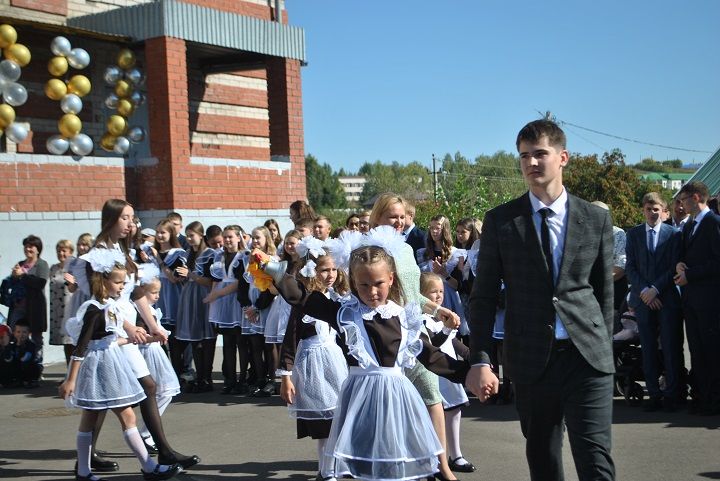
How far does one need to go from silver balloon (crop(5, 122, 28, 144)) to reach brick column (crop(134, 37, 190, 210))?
2254 millimetres

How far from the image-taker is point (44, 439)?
8453 millimetres

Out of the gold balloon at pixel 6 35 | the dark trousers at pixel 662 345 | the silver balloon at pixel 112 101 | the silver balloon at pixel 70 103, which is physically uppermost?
the gold balloon at pixel 6 35

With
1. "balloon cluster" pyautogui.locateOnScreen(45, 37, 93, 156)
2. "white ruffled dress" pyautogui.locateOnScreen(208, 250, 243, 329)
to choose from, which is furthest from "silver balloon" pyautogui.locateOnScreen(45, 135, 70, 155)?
"white ruffled dress" pyautogui.locateOnScreen(208, 250, 243, 329)

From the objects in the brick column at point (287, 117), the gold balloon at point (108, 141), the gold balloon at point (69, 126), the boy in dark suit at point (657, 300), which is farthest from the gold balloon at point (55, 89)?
the boy in dark suit at point (657, 300)

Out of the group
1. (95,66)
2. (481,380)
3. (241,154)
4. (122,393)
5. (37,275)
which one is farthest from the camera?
(241,154)

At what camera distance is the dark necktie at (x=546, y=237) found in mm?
4277

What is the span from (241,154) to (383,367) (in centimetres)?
1461

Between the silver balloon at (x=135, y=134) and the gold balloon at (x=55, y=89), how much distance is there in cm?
136

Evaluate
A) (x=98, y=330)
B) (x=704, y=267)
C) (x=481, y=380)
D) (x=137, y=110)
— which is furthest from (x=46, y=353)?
(x=481, y=380)

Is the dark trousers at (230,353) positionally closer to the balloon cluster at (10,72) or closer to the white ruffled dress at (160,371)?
the white ruffled dress at (160,371)

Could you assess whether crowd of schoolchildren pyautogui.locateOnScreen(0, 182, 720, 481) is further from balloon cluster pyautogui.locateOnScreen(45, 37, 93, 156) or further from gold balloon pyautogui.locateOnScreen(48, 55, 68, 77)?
gold balloon pyautogui.locateOnScreen(48, 55, 68, 77)

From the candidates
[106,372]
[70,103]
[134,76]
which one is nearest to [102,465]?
[106,372]

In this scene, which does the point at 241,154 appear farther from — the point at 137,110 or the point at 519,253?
the point at 519,253

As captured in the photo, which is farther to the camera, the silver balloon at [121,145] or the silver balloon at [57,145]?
the silver balloon at [121,145]
